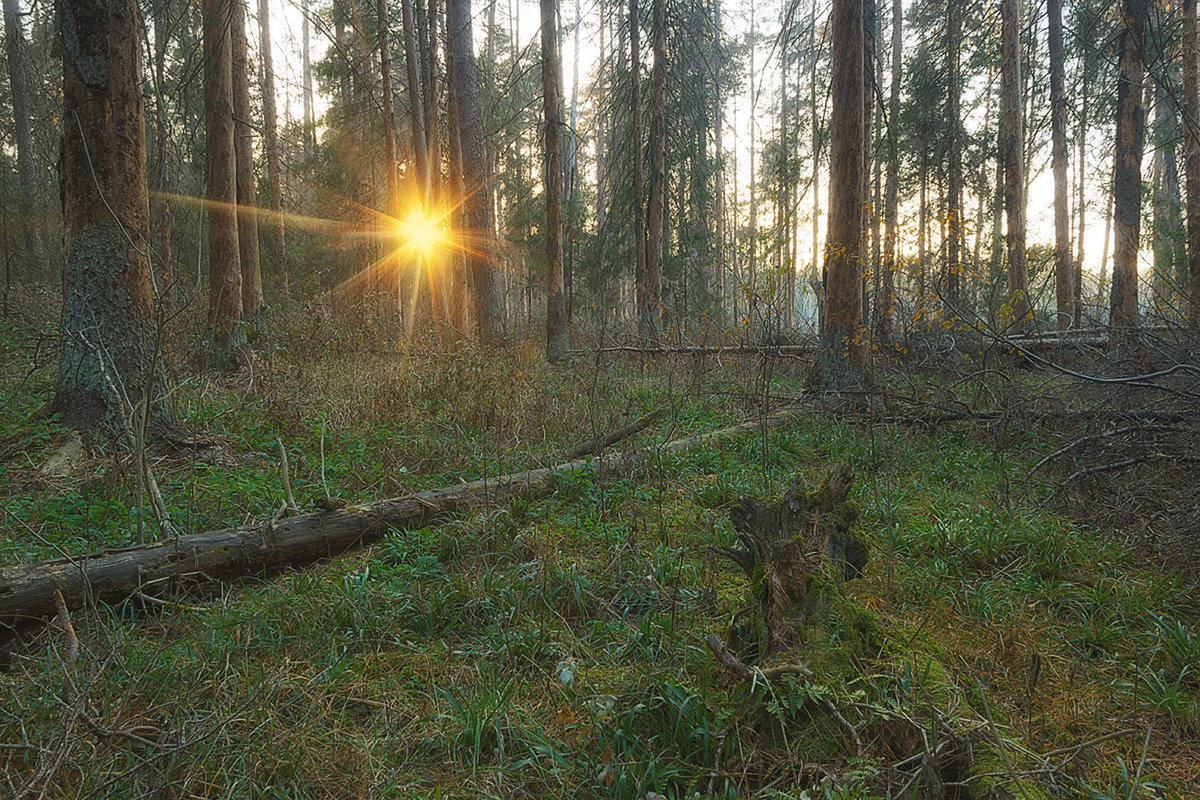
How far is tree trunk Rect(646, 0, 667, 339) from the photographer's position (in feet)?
39.8

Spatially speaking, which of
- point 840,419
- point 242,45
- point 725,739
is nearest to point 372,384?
point 840,419

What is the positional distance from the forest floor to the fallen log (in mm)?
116

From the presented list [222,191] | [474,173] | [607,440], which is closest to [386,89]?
[474,173]

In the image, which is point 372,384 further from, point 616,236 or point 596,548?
point 616,236

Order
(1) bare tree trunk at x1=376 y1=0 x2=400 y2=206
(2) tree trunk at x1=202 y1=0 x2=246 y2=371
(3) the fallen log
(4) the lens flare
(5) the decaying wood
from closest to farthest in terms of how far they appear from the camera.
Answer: (3) the fallen log → (5) the decaying wood → (2) tree trunk at x1=202 y1=0 x2=246 y2=371 → (1) bare tree trunk at x1=376 y1=0 x2=400 y2=206 → (4) the lens flare

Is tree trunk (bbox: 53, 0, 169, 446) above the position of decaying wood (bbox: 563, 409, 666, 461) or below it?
above

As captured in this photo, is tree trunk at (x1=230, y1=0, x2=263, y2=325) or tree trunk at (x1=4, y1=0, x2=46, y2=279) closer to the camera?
tree trunk at (x1=230, y1=0, x2=263, y2=325)

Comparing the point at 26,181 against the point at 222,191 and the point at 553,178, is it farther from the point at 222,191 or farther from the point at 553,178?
the point at 553,178

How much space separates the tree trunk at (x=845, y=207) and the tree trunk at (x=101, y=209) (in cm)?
700

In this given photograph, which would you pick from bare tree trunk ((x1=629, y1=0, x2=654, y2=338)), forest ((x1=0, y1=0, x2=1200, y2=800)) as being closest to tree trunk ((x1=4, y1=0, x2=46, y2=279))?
forest ((x1=0, y1=0, x2=1200, y2=800))

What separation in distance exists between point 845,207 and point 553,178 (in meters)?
6.28

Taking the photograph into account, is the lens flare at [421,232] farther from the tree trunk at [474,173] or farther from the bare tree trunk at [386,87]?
the tree trunk at [474,173]

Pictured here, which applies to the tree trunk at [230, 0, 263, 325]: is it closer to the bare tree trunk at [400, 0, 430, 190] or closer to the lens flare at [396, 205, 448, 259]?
the bare tree trunk at [400, 0, 430, 190]

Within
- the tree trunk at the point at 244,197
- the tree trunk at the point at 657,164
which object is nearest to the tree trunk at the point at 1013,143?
the tree trunk at the point at 657,164
